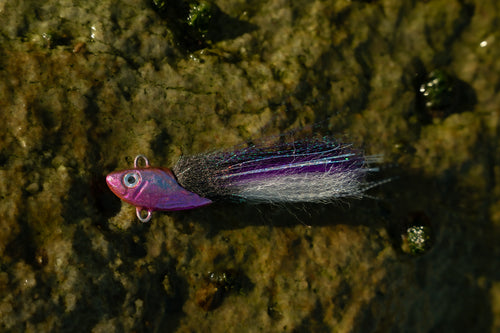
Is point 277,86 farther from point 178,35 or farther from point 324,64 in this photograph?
point 178,35

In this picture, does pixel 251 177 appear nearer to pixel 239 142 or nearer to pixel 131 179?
pixel 239 142

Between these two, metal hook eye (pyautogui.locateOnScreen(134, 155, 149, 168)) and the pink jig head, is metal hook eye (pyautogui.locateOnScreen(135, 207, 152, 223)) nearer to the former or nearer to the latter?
the pink jig head

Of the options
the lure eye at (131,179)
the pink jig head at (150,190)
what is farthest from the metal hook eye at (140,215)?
the lure eye at (131,179)

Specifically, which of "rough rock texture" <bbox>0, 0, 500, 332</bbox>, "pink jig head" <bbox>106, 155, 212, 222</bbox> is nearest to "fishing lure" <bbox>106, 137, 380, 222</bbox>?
"pink jig head" <bbox>106, 155, 212, 222</bbox>

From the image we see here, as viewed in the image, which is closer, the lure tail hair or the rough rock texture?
the rough rock texture

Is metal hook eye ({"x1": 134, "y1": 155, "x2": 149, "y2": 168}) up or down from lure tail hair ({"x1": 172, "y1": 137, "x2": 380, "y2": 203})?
down

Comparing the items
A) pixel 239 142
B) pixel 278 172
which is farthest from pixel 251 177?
pixel 239 142

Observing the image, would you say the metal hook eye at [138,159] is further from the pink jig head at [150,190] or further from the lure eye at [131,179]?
the lure eye at [131,179]
